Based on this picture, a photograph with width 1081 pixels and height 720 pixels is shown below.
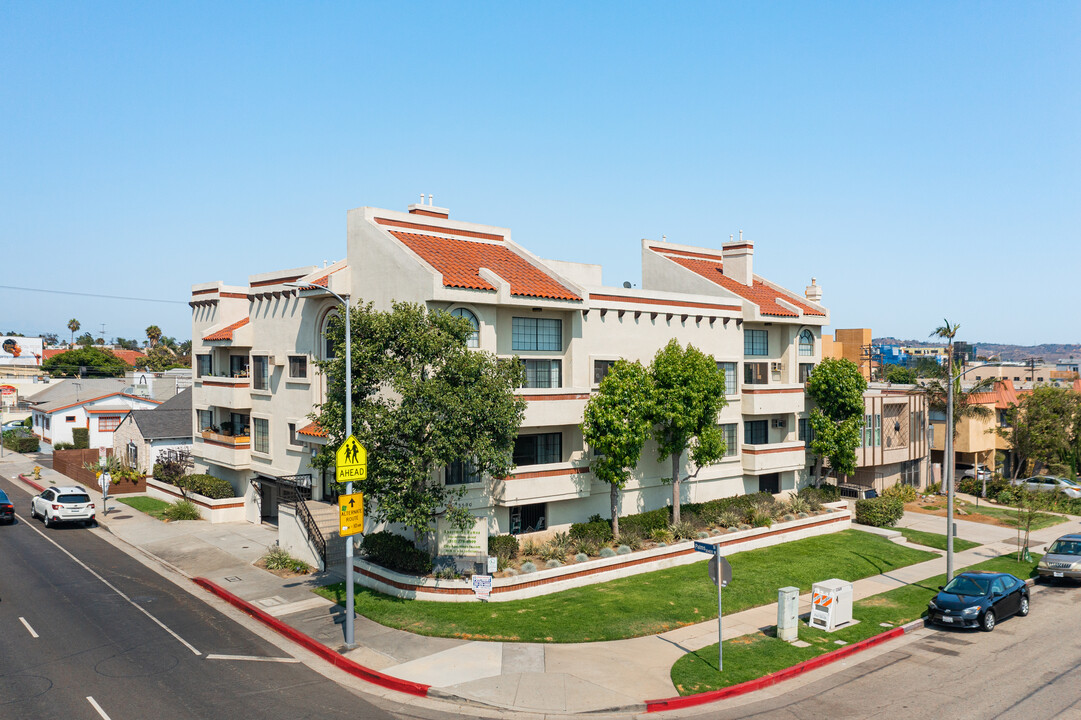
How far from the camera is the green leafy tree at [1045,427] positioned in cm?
4819

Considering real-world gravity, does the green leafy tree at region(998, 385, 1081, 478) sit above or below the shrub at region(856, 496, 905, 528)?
above

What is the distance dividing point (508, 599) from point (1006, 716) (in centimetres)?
1323

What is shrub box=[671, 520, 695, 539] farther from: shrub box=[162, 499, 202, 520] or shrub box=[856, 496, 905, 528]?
shrub box=[162, 499, 202, 520]

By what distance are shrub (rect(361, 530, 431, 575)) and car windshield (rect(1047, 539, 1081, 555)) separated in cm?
2372

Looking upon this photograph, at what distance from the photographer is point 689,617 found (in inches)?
867

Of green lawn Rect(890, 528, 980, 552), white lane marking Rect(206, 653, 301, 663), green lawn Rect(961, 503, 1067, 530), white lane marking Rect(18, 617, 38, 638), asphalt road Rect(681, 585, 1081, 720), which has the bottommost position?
green lawn Rect(961, 503, 1067, 530)

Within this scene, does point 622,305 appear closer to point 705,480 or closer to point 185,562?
point 705,480

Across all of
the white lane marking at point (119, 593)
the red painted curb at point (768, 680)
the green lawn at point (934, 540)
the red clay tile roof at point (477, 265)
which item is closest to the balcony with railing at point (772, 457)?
the green lawn at point (934, 540)

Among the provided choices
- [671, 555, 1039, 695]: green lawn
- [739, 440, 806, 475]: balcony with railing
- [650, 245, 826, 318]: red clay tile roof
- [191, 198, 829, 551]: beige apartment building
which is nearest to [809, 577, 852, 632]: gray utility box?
[671, 555, 1039, 695]: green lawn

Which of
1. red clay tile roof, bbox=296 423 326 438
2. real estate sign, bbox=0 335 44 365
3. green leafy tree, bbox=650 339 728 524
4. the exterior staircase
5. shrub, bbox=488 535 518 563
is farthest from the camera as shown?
real estate sign, bbox=0 335 44 365

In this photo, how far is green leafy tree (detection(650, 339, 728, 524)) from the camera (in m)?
29.4

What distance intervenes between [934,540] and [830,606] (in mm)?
16340

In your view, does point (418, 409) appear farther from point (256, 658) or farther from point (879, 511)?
point (879, 511)

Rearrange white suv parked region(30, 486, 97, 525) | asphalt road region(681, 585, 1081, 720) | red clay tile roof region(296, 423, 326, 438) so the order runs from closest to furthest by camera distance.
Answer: asphalt road region(681, 585, 1081, 720) → red clay tile roof region(296, 423, 326, 438) → white suv parked region(30, 486, 97, 525)
